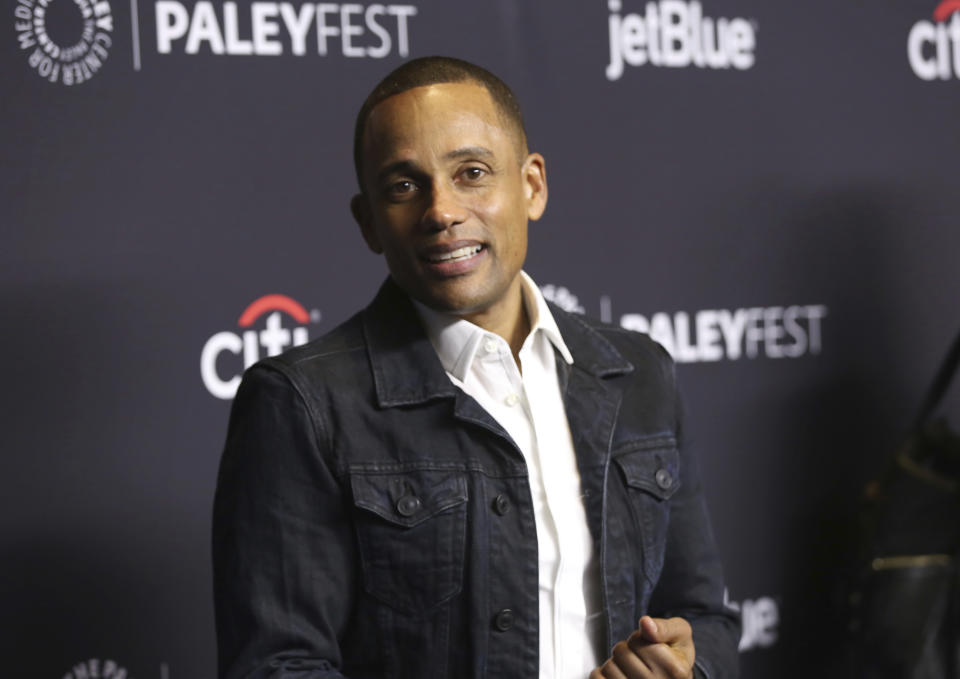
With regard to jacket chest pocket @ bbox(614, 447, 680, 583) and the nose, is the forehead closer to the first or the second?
the nose

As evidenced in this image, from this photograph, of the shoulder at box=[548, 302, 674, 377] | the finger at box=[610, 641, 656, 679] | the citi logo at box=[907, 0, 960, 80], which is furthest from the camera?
the citi logo at box=[907, 0, 960, 80]

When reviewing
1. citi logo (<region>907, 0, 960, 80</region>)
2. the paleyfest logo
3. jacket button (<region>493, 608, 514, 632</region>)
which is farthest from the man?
citi logo (<region>907, 0, 960, 80</region>)

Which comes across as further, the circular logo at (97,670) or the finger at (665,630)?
the circular logo at (97,670)

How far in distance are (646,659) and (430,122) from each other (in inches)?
23.7

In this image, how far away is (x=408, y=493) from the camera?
3.73 ft

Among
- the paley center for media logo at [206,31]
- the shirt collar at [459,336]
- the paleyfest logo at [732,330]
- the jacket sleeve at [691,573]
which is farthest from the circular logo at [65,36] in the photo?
the jacket sleeve at [691,573]

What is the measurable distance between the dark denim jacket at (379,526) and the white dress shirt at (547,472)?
0.02m

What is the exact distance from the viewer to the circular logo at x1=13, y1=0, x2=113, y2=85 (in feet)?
5.70

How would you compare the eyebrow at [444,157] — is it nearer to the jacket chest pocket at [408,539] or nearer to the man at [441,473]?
the man at [441,473]

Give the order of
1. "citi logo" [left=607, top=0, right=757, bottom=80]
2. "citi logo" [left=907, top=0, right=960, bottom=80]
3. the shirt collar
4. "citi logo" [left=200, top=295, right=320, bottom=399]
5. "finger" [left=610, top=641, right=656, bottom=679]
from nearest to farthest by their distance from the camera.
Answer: "finger" [left=610, top=641, right=656, bottom=679], the shirt collar, "citi logo" [left=200, top=295, right=320, bottom=399], "citi logo" [left=607, top=0, right=757, bottom=80], "citi logo" [left=907, top=0, right=960, bottom=80]

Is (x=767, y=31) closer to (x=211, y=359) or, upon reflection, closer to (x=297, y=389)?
(x=211, y=359)

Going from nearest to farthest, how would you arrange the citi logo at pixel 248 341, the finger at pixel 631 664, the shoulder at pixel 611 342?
the finger at pixel 631 664 < the shoulder at pixel 611 342 < the citi logo at pixel 248 341

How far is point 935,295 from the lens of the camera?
8.13 feet

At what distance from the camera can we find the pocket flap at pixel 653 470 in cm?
125
